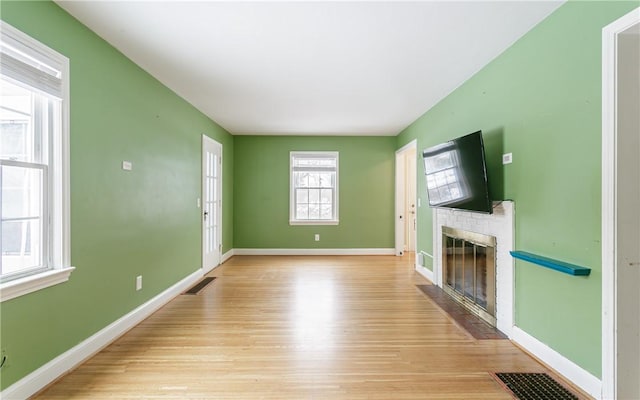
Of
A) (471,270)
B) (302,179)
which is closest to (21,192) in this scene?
(471,270)

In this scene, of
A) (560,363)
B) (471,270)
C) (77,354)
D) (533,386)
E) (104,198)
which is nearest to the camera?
(533,386)

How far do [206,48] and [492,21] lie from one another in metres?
2.34

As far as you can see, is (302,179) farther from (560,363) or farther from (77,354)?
(560,363)

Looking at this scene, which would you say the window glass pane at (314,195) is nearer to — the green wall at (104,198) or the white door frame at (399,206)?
the white door frame at (399,206)

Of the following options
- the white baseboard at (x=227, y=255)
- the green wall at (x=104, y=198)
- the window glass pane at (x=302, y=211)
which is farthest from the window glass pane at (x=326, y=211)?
the green wall at (x=104, y=198)

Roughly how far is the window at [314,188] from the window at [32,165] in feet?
14.7

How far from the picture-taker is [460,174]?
296cm

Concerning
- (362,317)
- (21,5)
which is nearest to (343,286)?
(362,317)

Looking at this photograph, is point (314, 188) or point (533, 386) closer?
point (533, 386)

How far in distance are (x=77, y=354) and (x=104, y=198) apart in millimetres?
1198

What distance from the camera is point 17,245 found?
184 centimetres

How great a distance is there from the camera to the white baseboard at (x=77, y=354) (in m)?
1.78

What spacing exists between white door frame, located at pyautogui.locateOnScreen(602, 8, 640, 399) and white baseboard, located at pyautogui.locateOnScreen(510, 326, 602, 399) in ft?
0.29

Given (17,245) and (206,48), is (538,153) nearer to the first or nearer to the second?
(206,48)
